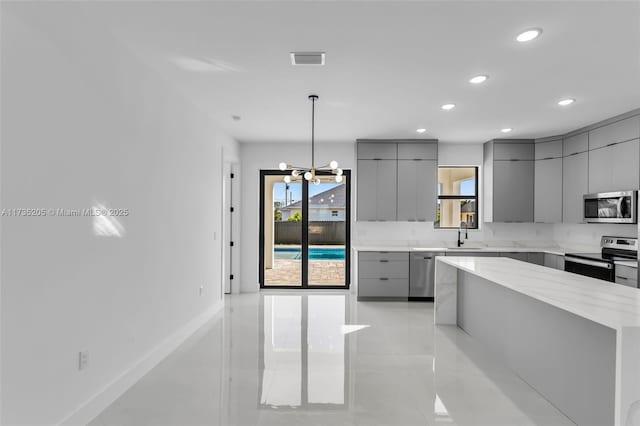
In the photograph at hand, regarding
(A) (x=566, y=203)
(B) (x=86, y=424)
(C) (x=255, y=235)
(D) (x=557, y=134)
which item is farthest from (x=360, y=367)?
(D) (x=557, y=134)

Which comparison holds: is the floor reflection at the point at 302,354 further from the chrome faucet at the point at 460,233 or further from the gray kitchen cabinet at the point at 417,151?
the gray kitchen cabinet at the point at 417,151

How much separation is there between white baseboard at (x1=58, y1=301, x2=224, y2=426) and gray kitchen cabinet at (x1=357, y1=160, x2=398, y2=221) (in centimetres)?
319

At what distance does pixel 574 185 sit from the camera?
530cm

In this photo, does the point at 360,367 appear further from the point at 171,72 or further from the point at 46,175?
the point at 171,72

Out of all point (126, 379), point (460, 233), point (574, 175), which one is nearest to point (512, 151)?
point (574, 175)

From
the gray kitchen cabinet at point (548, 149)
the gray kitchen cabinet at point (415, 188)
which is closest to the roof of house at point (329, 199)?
the gray kitchen cabinet at point (415, 188)

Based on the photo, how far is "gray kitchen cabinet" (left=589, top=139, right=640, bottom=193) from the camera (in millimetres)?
4262

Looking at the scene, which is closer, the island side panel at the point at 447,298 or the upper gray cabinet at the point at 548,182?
the island side panel at the point at 447,298

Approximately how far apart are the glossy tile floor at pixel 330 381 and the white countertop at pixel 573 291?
2.82 ft

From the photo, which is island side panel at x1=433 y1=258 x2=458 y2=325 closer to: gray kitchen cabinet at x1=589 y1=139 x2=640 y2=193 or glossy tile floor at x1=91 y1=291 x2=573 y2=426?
glossy tile floor at x1=91 y1=291 x2=573 y2=426

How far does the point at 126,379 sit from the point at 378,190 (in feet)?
14.5

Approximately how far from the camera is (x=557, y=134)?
5516mm

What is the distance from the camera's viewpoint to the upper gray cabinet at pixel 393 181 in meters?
6.00

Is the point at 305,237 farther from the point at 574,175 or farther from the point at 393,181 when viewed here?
the point at 574,175
